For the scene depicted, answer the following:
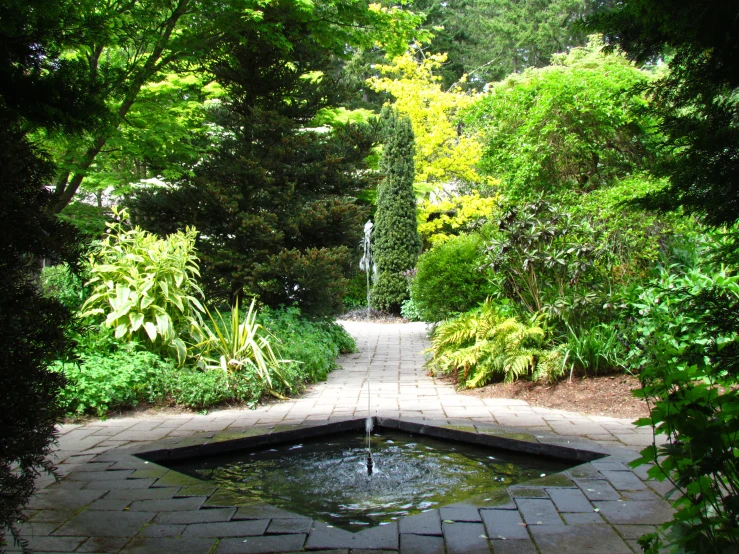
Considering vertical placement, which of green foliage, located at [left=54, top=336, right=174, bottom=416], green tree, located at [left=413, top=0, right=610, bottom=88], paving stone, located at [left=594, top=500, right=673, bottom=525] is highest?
green tree, located at [left=413, top=0, right=610, bottom=88]

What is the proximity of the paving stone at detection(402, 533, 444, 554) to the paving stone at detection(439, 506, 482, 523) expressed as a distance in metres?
0.21

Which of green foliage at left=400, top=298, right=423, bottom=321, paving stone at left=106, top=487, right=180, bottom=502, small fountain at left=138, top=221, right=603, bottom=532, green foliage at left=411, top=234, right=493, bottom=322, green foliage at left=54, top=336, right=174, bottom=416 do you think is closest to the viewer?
paving stone at left=106, top=487, right=180, bottom=502

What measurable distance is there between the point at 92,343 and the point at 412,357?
4538mm

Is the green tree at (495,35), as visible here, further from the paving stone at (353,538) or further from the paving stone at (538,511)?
the paving stone at (353,538)

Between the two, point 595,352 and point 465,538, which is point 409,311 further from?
point 465,538

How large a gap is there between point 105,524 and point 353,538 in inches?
43.8

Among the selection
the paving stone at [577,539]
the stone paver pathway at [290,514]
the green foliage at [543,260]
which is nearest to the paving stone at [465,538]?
the stone paver pathway at [290,514]

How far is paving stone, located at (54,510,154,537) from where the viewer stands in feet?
7.63

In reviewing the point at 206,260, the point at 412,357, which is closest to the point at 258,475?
the point at 206,260

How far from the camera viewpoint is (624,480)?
285 centimetres

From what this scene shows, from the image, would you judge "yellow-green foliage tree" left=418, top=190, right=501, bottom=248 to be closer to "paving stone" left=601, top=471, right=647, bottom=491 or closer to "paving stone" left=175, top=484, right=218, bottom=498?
"paving stone" left=601, top=471, right=647, bottom=491

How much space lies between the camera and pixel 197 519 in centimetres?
243

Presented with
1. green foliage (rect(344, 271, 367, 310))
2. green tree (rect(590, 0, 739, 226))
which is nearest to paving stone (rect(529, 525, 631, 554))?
green tree (rect(590, 0, 739, 226))

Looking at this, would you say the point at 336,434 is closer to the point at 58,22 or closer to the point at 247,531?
the point at 247,531
